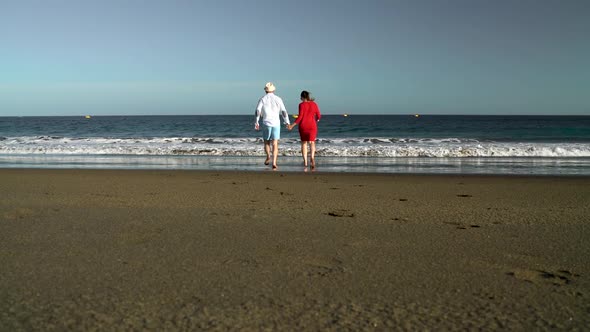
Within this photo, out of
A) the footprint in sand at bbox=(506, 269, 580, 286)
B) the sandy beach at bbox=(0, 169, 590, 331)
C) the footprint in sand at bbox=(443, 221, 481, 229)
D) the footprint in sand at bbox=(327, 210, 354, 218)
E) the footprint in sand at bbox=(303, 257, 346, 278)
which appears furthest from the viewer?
the footprint in sand at bbox=(327, 210, 354, 218)

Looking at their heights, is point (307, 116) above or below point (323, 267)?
above

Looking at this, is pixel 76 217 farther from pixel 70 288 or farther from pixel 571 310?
pixel 571 310

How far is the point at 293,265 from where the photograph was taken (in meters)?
2.81

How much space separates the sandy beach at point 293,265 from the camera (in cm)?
206

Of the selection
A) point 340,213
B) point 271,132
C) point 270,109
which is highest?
point 270,109

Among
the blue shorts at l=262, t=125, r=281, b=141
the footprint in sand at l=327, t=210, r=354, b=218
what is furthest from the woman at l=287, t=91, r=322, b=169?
the footprint in sand at l=327, t=210, r=354, b=218

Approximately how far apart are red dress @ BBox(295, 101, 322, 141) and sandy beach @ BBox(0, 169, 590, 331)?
5097 mm

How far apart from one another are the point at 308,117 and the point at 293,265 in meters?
7.57

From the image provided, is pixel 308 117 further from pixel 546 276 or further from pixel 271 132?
pixel 546 276

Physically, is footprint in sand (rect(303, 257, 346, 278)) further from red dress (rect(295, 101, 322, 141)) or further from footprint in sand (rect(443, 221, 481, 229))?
red dress (rect(295, 101, 322, 141))

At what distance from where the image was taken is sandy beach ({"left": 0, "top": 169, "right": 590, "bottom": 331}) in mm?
2062

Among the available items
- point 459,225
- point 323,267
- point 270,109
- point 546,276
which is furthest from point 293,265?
point 270,109

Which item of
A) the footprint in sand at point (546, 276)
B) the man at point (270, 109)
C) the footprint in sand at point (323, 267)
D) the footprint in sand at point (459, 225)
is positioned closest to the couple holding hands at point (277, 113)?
the man at point (270, 109)

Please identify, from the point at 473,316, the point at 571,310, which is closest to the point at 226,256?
the point at 473,316
